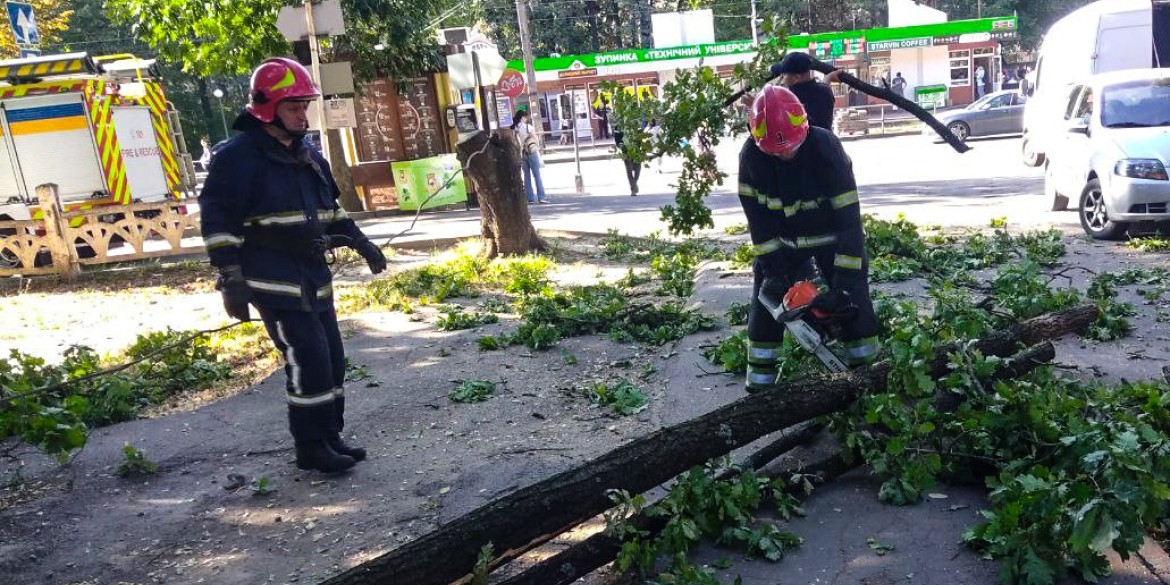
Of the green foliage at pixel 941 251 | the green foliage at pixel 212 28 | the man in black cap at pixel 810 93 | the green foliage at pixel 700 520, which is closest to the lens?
the green foliage at pixel 700 520

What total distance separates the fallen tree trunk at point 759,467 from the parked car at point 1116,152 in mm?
5559

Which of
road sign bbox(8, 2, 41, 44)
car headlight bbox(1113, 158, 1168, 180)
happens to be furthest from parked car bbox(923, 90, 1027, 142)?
road sign bbox(8, 2, 41, 44)

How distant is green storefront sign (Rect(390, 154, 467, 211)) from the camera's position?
1734cm

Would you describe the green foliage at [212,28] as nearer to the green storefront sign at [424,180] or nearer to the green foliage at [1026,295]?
the green storefront sign at [424,180]

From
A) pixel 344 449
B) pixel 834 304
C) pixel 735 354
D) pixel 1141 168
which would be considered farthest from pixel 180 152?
pixel 834 304

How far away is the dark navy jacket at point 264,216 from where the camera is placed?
4539mm

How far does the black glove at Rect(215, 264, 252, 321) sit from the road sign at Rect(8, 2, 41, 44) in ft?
38.5

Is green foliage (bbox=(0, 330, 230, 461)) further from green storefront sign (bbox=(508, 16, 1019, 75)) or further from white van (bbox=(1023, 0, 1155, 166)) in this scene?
green storefront sign (bbox=(508, 16, 1019, 75))

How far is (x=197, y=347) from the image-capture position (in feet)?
24.2

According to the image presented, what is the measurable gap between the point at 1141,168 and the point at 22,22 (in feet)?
49.1

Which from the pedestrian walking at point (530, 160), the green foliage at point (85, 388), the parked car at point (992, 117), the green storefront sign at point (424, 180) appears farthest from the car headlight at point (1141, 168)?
the parked car at point (992, 117)

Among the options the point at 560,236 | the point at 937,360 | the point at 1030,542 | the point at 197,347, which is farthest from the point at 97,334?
the point at 1030,542

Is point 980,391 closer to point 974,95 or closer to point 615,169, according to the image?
point 615,169

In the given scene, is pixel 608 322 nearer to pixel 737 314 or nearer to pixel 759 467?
pixel 737 314
